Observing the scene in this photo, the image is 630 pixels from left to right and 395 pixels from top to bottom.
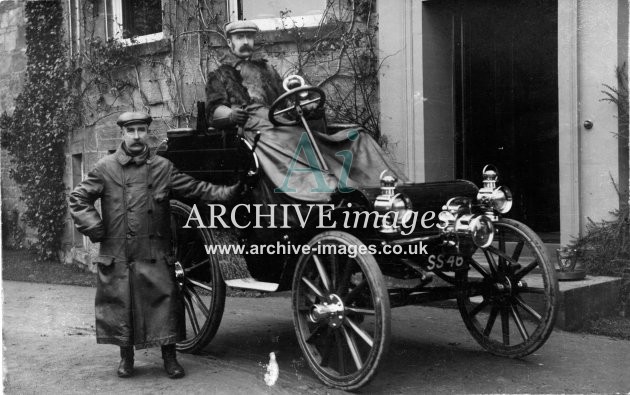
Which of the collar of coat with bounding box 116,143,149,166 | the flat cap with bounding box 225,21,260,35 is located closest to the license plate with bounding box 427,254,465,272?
the collar of coat with bounding box 116,143,149,166

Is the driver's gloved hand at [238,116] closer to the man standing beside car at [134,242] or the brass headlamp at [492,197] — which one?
the man standing beside car at [134,242]

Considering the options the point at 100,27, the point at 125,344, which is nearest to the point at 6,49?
the point at 100,27

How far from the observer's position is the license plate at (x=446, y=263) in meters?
4.39

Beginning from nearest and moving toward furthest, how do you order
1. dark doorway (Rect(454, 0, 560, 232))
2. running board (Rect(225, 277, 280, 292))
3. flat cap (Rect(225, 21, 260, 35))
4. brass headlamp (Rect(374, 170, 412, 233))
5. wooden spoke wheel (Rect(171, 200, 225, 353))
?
brass headlamp (Rect(374, 170, 412, 233)) < running board (Rect(225, 277, 280, 292)) < wooden spoke wheel (Rect(171, 200, 225, 353)) < flat cap (Rect(225, 21, 260, 35)) < dark doorway (Rect(454, 0, 560, 232))

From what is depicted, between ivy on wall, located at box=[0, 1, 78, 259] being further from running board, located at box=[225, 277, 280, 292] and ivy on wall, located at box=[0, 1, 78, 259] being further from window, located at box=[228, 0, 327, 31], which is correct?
running board, located at box=[225, 277, 280, 292]

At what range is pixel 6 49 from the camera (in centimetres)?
1173

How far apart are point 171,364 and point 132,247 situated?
0.78 meters

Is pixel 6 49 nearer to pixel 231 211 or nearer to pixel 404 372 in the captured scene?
pixel 231 211

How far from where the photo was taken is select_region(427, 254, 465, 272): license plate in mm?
4387

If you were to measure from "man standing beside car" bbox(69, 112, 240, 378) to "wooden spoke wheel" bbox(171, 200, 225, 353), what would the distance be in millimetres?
319

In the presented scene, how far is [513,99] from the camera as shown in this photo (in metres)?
7.78

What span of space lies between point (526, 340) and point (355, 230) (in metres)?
1.25

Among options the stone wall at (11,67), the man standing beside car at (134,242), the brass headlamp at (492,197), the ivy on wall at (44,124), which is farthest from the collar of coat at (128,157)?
the stone wall at (11,67)

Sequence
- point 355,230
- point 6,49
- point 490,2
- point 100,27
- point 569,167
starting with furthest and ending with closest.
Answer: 1. point 6,49
2. point 100,27
3. point 490,2
4. point 569,167
5. point 355,230
